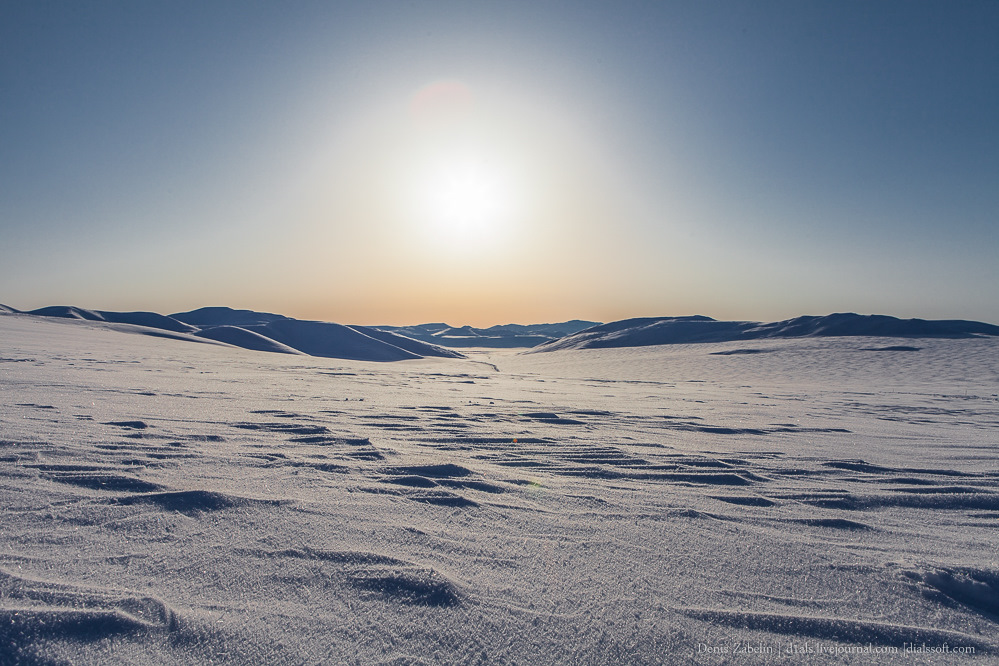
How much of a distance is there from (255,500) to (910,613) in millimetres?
2582

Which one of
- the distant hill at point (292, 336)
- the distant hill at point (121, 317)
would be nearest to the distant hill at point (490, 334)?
the distant hill at point (292, 336)

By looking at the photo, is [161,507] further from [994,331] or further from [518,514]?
[994,331]

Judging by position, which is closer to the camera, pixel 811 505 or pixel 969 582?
pixel 969 582

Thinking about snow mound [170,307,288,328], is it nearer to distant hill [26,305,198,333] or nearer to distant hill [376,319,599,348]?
distant hill [26,305,198,333]

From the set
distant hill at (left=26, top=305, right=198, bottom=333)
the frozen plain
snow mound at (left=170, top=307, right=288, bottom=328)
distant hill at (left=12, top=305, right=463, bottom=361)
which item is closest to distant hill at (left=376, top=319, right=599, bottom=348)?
snow mound at (left=170, top=307, right=288, bottom=328)

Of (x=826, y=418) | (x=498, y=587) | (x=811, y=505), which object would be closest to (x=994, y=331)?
(x=826, y=418)

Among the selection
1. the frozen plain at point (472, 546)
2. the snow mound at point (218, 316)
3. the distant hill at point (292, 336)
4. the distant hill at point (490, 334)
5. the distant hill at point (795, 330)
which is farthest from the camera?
the distant hill at point (490, 334)

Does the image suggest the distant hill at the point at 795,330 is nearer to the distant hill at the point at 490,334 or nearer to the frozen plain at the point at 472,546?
the distant hill at the point at 490,334

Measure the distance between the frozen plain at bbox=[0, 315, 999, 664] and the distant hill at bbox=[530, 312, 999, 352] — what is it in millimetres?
33738

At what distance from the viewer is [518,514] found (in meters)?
2.38

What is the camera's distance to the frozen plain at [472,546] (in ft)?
4.58

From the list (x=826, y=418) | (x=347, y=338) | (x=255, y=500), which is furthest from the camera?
(x=347, y=338)

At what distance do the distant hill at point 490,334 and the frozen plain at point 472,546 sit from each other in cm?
6631

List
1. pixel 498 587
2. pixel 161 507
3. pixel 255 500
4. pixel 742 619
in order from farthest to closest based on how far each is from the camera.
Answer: pixel 255 500 < pixel 161 507 < pixel 498 587 < pixel 742 619
